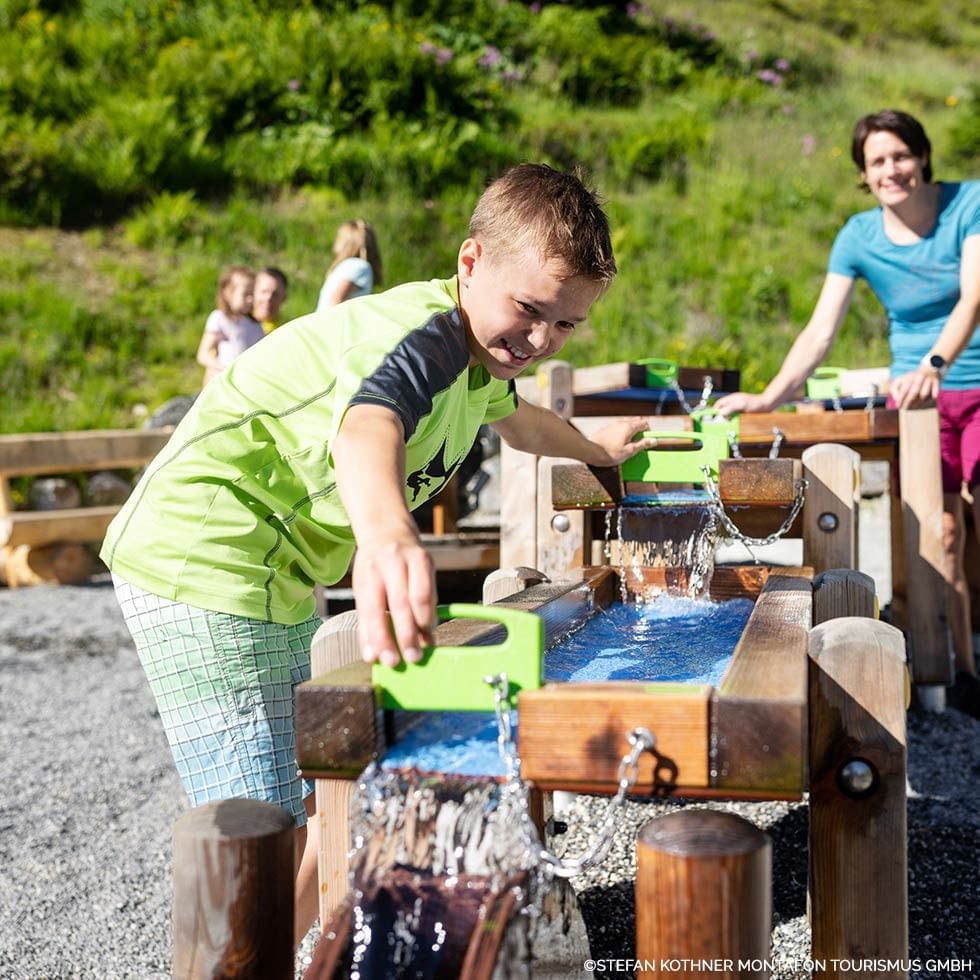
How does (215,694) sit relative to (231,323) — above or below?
below

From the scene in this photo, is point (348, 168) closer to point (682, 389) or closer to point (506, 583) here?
point (682, 389)

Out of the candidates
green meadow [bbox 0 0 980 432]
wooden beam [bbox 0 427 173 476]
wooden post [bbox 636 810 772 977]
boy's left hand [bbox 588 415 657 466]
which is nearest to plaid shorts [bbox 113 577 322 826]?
wooden post [bbox 636 810 772 977]

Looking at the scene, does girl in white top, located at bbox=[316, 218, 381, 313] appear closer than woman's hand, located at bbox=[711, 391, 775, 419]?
No

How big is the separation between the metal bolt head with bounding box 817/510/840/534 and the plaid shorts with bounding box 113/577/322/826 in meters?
1.67

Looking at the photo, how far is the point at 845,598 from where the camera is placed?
89.2 inches

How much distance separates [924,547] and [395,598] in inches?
130

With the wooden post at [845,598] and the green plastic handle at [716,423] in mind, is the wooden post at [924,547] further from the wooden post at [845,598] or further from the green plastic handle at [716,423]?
the wooden post at [845,598]

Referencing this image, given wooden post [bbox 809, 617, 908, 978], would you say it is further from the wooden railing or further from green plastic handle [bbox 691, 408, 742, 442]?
the wooden railing

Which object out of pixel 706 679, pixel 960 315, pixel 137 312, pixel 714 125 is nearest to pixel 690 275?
pixel 714 125

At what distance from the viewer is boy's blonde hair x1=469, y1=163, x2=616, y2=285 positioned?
185 centimetres

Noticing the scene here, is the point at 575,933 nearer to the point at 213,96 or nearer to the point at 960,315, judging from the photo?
the point at 960,315

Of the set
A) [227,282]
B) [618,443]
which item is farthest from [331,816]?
[227,282]

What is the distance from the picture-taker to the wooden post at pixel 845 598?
225 centimetres

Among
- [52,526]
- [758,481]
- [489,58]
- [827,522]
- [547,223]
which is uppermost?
[489,58]
